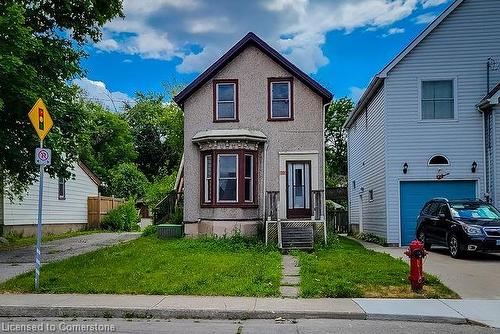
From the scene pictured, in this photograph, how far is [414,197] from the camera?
19438 mm

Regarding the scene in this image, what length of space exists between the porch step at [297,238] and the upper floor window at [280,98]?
4.62 metres

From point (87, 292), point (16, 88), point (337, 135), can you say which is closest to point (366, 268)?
point (87, 292)

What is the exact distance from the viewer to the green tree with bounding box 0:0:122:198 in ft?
49.9

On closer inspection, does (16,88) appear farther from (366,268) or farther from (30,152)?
(366,268)

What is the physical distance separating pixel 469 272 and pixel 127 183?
36.1 metres

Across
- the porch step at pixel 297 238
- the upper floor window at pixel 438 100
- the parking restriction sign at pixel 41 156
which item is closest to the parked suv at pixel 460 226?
the upper floor window at pixel 438 100

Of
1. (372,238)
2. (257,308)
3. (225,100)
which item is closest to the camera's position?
(257,308)


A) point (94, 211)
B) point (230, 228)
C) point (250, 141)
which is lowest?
point (230, 228)

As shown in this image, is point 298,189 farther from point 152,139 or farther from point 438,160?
point 152,139

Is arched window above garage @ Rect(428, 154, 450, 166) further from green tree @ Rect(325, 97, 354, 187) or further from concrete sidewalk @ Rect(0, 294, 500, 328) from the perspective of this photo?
green tree @ Rect(325, 97, 354, 187)

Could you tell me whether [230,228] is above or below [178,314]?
above

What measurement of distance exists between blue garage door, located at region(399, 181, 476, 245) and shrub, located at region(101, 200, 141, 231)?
63.3ft

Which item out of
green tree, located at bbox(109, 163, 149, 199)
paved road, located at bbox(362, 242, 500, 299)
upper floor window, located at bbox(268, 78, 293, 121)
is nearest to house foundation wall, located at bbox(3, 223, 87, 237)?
green tree, located at bbox(109, 163, 149, 199)

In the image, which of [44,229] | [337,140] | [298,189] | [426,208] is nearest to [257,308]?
[426,208]
